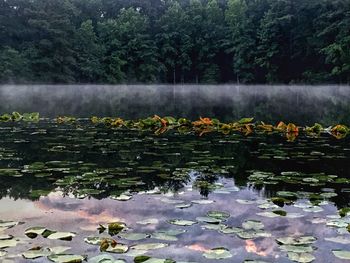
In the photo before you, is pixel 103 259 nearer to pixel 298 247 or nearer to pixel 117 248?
pixel 117 248

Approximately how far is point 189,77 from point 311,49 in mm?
16970

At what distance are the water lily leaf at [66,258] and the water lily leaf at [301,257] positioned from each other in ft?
4.66

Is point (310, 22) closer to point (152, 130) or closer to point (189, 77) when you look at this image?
point (189, 77)

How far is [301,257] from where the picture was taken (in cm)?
318

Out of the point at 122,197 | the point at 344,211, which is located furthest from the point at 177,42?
the point at 344,211

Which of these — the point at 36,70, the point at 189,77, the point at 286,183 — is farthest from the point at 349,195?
the point at 189,77

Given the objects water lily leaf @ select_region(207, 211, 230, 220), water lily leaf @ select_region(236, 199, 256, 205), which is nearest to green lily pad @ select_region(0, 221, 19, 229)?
water lily leaf @ select_region(207, 211, 230, 220)

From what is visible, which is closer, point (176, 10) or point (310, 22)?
point (310, 22)

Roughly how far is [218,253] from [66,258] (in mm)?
1038

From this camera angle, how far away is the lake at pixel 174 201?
3.33 metres

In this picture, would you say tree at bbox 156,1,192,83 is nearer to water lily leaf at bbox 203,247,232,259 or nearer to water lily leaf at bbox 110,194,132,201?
water lily leaf at bbox 110,194,132,201

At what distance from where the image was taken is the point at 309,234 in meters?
3.71

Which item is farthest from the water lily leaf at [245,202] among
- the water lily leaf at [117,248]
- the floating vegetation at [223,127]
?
A: the floating vegetation at [223,127]

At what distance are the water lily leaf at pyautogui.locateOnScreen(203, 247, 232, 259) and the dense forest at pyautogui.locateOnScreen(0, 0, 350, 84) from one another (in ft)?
133
